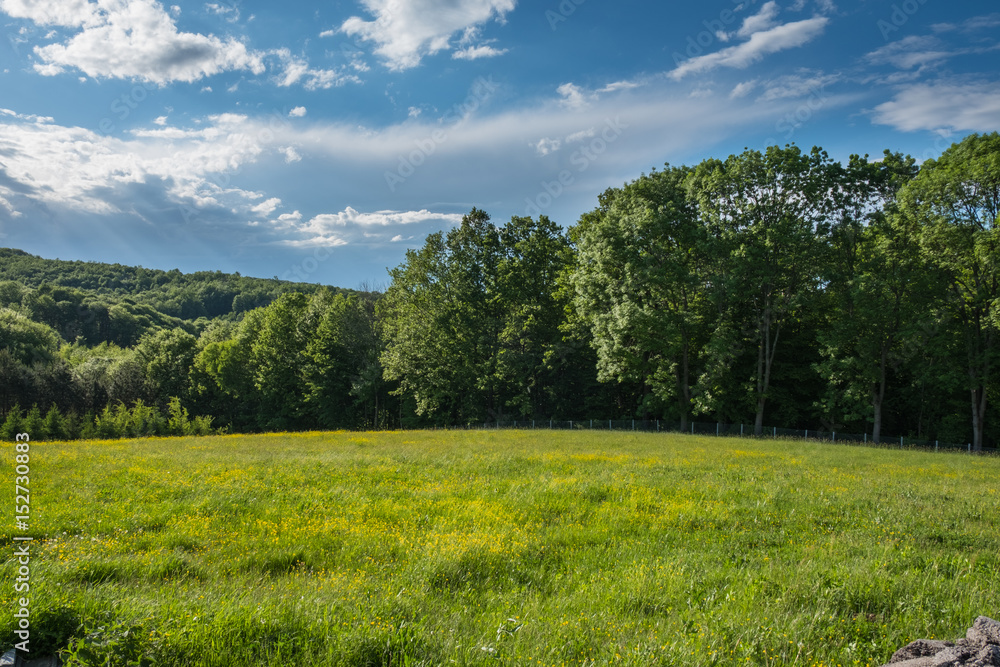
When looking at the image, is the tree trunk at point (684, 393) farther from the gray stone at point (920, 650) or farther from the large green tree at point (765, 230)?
the gray stone at point (920, 650)

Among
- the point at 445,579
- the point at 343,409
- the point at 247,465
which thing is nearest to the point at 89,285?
the point at 343,409

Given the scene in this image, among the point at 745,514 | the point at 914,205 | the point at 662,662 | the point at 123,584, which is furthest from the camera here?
the point at 914,205

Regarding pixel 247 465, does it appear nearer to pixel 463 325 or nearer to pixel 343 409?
pixel 463 325

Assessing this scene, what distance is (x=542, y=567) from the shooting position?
288 inches

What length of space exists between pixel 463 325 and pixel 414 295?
18.0 feet

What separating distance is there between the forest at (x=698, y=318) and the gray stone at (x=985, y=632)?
1211 inches

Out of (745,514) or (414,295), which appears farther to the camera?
(414,295)

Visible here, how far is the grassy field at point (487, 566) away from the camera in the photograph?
486 cm

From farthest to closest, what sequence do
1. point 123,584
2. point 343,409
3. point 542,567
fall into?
point 343,409 < point 542,567 < point 123,584

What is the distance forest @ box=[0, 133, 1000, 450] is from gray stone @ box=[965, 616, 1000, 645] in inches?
1211

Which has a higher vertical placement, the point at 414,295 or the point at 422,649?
Answer: the point at 414,295

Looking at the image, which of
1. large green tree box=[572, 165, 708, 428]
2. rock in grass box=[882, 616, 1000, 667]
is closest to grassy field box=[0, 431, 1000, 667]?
rock in grass box=[882, 616, 1000, 667]

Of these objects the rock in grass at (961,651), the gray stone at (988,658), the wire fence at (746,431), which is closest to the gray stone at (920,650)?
the rock in grass at (961,651)

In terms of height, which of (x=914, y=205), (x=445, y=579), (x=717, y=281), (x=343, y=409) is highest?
(x=914, y=205)
